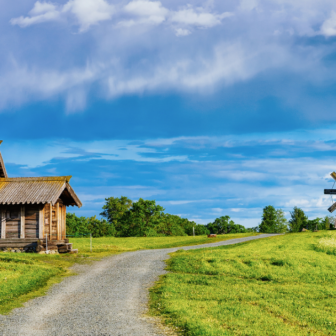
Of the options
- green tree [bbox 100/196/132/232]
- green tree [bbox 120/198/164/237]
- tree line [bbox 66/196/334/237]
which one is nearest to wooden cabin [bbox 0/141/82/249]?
tree line [bbox 66/196/334/237]

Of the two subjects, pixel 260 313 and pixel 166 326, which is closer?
pixel 166 326

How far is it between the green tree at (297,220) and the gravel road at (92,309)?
95.8 metres

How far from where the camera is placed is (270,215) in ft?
382

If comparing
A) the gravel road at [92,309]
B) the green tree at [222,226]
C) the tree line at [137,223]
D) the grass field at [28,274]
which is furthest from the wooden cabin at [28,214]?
the green tree at [222,226]

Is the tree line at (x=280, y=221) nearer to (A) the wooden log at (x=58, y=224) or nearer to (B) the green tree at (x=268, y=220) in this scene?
(B) the green tree at (x=268, y=220)

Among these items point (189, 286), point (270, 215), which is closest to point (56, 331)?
point (189, 286)

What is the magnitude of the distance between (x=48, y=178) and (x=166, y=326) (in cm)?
2666

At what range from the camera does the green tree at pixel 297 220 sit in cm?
11011

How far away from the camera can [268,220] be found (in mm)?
114188

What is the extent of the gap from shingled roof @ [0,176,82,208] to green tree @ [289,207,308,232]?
88.6 metres

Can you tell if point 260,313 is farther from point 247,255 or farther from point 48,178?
point 48,178

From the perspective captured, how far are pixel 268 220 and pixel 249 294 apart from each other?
100829mm

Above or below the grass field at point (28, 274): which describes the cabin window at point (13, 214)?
above

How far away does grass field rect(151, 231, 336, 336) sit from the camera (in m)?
12.7
